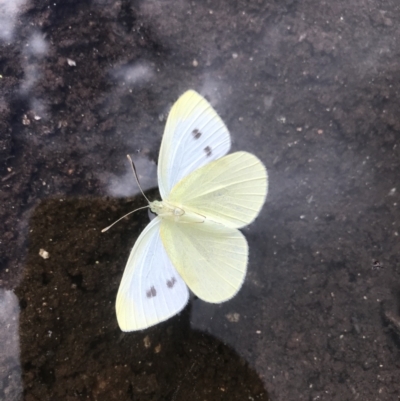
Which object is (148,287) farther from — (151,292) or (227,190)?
(227,190)

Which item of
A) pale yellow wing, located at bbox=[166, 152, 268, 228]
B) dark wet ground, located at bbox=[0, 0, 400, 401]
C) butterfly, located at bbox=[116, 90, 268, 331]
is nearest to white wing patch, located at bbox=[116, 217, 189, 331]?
butterfly, located at bbox=[116, 90, 268, 331]

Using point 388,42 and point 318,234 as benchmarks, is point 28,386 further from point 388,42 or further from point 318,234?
point 388,42

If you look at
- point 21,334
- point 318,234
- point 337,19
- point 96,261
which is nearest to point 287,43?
point 337,19

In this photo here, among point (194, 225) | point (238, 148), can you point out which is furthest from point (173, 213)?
point (238, 148)

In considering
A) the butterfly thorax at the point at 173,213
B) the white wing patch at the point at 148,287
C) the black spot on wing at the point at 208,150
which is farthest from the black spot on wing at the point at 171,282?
the black spot on wing at the point at 208,150

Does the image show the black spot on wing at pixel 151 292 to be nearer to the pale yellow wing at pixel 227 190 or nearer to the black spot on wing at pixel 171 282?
the black spot on wing at pixel 171 282

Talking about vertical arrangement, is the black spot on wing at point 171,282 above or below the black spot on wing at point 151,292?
below

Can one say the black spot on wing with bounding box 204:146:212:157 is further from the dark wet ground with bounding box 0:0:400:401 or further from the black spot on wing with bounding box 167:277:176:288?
the black spot on wing with bounding box 167:277:176:288
